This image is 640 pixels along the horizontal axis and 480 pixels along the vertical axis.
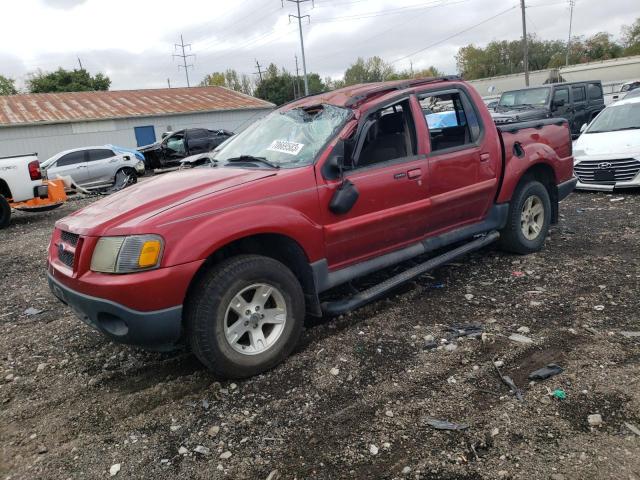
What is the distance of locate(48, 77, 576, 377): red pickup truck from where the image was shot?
3.03 meters

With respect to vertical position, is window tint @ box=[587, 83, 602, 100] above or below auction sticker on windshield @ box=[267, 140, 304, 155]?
above

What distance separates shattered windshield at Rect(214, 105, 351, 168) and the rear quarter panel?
2.02 meters

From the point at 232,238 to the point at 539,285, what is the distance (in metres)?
3.07

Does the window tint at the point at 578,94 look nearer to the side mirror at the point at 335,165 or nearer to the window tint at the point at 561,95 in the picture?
the window tint at the point at 561,95

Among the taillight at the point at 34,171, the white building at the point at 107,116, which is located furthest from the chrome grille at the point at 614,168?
the white building at the point at 107,116

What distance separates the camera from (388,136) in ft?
13.9

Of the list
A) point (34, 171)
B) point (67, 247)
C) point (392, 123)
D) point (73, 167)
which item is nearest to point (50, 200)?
point (34, 171)

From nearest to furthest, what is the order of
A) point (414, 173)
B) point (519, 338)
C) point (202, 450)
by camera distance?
point (202, 450) < point (519, 338) < point (414, 173)

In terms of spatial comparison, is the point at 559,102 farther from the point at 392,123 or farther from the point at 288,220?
the point at 288,220

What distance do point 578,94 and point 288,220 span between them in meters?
15.3

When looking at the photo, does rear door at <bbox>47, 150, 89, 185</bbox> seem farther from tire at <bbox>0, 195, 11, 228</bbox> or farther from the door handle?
the door handle

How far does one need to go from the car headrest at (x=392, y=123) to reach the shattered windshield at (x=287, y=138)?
0.47 m

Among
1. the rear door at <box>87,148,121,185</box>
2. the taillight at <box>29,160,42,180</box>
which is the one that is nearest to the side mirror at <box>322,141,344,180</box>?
the taillight at <box>29,160,42,180</box>

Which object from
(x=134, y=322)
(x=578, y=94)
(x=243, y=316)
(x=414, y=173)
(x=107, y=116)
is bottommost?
(x=243, y=316)
